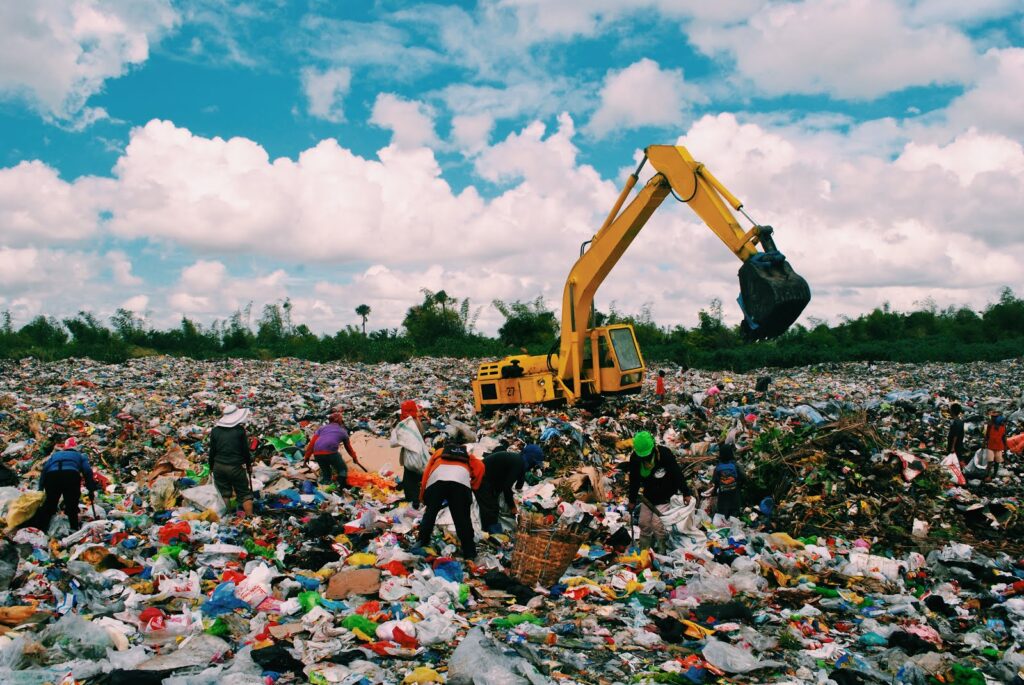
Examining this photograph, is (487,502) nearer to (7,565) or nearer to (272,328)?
(7,565)

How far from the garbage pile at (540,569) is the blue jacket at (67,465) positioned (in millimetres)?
338

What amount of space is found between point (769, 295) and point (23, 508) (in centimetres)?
669

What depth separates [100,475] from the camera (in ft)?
28.7

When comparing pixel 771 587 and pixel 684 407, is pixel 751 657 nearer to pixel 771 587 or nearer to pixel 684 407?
pixel 771 587

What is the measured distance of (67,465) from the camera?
6.19 meters

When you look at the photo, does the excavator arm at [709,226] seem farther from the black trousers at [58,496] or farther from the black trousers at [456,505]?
the black trousers at [58,496]

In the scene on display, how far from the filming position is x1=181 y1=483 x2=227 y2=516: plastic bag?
712cm

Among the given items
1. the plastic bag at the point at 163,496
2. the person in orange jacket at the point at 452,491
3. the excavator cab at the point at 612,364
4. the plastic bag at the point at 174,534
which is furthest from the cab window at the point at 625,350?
the plastic bag at the point at 174,534

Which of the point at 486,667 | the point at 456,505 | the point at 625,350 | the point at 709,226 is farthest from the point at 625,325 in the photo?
the point at 486,667

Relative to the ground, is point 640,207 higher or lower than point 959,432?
higher

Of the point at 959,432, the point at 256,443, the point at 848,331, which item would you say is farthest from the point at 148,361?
the point at 848,331

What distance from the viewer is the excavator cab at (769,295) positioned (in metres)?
6.71

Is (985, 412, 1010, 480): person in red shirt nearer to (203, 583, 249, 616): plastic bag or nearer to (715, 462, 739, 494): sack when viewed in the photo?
(715, 462, 739, 494): sack

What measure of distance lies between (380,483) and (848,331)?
122 ft
